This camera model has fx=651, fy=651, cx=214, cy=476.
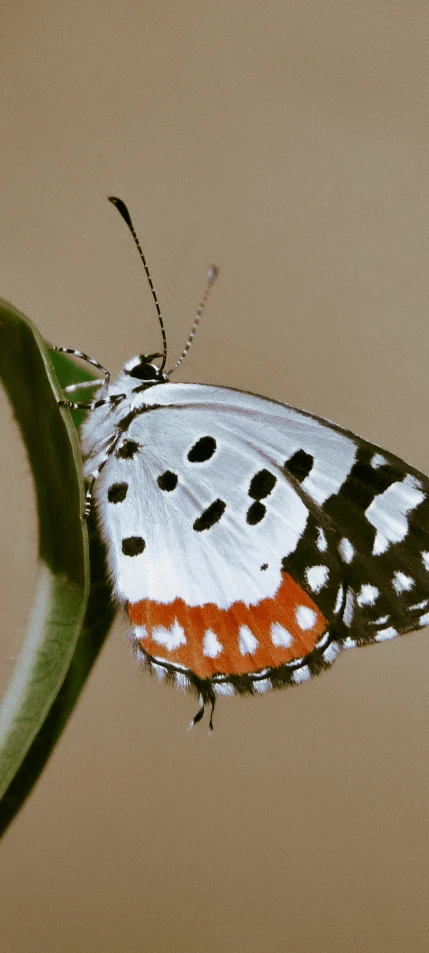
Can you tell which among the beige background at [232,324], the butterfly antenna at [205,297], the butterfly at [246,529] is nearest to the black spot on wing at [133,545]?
the butterfly at [246,529]

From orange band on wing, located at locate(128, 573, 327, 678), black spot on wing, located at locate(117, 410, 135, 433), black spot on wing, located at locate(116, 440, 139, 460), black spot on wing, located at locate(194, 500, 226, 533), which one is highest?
black spot on wing, located at locate(117, 410, 135, 433)

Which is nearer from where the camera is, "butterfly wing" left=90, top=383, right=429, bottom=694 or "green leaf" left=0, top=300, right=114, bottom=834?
"green leaf" left=0, top=300, right=114, bottom=834

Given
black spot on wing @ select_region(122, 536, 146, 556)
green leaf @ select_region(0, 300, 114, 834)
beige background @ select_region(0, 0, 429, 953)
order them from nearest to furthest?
green leaf @ select_region(0, 300, 114, 834) → black spot on wing @ select_region(122, 536, 146, 556) → beige background @ select_region(0, 0, 429, 953)

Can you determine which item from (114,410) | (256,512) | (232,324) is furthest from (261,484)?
(232,324)

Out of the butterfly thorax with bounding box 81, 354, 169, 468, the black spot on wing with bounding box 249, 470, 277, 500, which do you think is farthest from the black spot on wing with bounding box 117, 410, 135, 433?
the black spot on wing with bounding box 249, 470, 277, 500

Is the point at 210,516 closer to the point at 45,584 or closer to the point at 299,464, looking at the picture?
the point at 299,464

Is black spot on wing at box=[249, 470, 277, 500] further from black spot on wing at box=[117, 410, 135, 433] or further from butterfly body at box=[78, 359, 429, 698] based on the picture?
black spot on wing at box=[117, 410, 135, 433]

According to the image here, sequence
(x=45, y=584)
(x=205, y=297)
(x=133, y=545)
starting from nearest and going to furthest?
(x=45, y=584) < (x=133, y=545) < (x=205, y=297)
